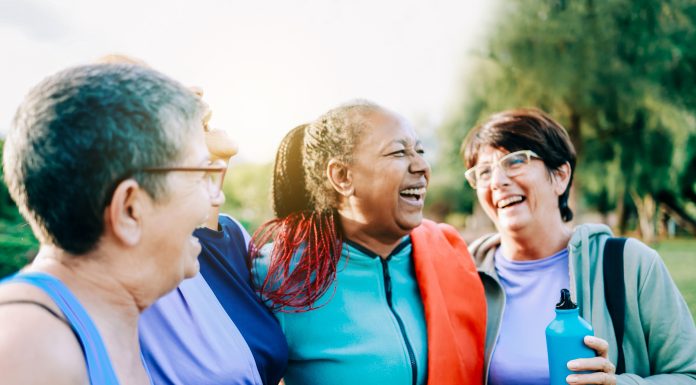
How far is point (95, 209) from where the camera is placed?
1.42 m

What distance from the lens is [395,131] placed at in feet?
9.36

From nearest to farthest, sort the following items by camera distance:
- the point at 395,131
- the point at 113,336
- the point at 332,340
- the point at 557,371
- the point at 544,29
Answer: the point at 113,336
the point at 557,371
the point at 332,340
the point at 395,131
the point at 544,29

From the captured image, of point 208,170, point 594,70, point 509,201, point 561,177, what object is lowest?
point 509,201

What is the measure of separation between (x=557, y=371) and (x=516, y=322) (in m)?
0.80

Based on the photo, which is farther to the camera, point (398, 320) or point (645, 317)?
point (398, 320)

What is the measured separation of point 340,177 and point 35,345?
1.84m

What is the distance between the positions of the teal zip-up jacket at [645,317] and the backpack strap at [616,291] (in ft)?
0.06

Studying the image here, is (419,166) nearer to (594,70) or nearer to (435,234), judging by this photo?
(435,234)

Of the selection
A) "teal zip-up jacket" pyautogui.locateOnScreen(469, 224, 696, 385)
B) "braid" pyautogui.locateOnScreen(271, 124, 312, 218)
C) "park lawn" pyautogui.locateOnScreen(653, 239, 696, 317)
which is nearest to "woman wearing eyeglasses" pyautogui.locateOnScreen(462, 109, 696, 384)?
"teal zip-up jacket" pyautogui.locateOnScreen(469, 224, 696, 385)

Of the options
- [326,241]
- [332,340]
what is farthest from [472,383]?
[326,241]

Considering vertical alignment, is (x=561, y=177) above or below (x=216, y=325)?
above

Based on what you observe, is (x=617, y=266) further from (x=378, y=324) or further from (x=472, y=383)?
(x=378, y=324)

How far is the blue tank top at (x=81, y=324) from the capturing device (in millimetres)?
1362

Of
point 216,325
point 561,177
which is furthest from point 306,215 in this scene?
point 561,177
